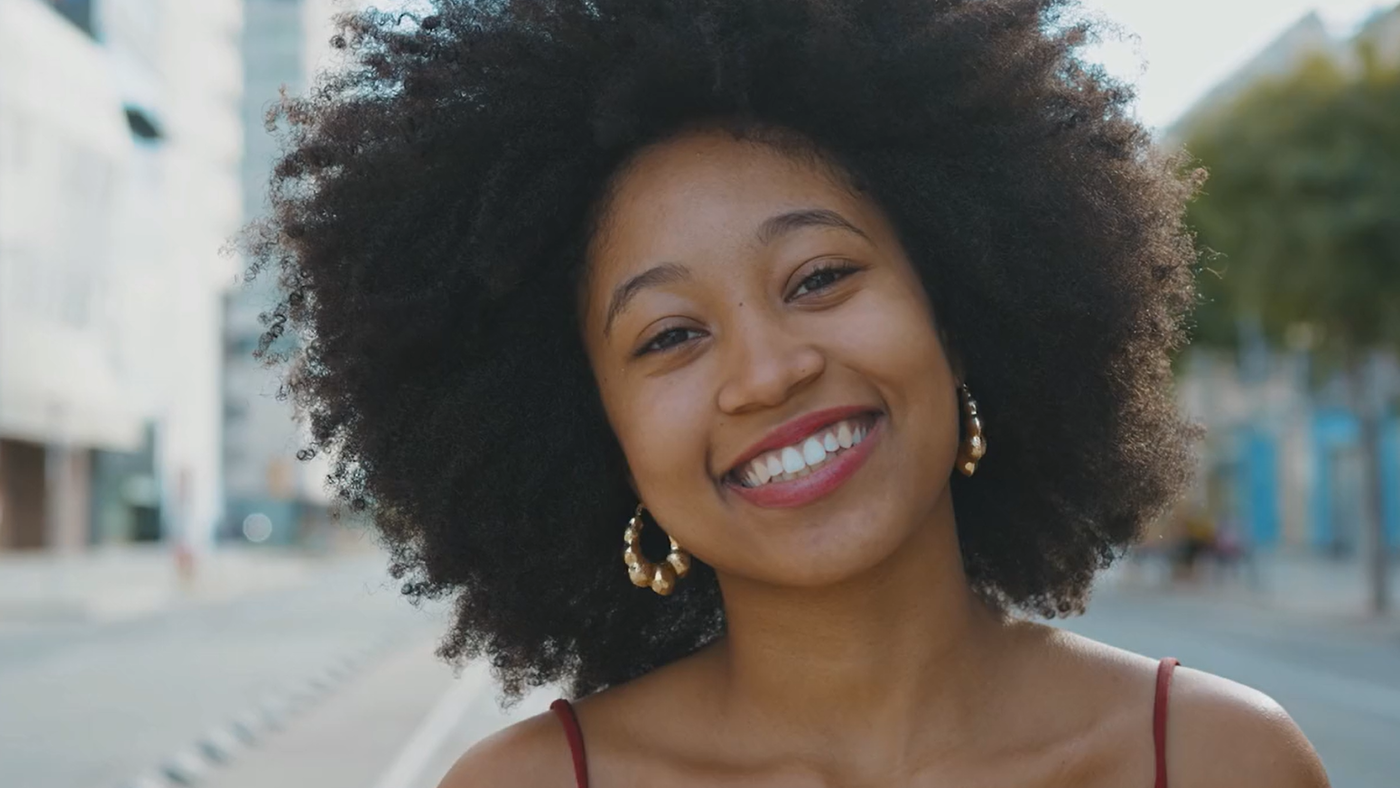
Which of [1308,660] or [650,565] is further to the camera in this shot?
[1308,660]

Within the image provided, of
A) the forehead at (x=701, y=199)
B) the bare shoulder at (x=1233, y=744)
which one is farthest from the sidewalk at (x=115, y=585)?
the bare shoulder at (x=1233, y=744)

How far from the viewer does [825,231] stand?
2459mm

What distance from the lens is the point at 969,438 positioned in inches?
107

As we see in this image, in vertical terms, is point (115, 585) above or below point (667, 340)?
above

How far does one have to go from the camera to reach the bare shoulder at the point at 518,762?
251 cm

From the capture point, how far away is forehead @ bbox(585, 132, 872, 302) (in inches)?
96.7

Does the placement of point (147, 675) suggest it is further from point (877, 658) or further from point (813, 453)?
point (813, 453)

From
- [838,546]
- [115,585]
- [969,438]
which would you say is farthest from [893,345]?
[115,585]

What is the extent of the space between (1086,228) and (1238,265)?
64.8ft

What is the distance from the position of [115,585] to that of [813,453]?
3981 cm

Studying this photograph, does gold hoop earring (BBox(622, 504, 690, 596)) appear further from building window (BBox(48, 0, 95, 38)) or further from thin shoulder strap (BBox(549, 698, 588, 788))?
building window (BBox(48, 0, 95, 38))

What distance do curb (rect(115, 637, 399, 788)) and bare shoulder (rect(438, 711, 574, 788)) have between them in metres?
8.11

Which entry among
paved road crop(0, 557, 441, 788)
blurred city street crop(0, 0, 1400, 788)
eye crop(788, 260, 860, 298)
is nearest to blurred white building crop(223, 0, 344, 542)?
blurred city street crop(0, 0, 1400, 788)

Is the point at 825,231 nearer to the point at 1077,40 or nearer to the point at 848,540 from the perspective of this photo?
the point at 848,540
